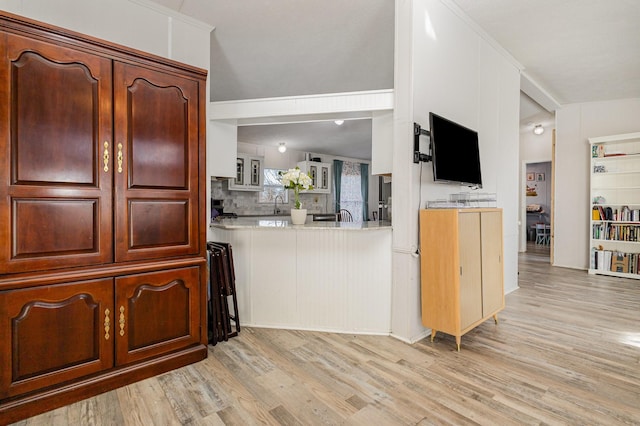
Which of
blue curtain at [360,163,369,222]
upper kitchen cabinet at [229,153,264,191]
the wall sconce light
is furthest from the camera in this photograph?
blue curtain at [360,163,369,222]

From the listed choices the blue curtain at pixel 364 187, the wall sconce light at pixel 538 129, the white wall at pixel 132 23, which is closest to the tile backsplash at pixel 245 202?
the blue curtain at pixel 364 187

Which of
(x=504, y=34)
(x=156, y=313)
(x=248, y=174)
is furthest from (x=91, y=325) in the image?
(x=248, y=174)

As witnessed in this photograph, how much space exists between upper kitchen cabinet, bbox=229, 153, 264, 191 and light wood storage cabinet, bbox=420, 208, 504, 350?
5007 mm

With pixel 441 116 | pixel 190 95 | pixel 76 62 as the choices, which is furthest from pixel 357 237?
pixel 76 62

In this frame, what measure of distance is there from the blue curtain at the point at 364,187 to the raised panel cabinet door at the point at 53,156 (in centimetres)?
878

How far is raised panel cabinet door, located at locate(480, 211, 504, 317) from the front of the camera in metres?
2.97

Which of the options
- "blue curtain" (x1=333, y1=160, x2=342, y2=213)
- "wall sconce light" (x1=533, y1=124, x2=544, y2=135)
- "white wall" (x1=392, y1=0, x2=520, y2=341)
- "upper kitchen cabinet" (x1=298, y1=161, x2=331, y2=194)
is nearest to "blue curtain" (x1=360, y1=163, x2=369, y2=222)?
"blue curtain" (x1=333, y1=160, x2=342, y2=213)

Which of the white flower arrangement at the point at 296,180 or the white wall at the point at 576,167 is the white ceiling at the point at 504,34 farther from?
the white flower arrangement at the point at 296,180

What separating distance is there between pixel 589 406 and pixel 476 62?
333 centimetres

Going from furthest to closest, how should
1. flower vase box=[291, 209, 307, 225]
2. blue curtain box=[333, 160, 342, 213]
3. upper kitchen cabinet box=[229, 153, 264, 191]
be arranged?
blue curtain box=[333, 160, 342, 213]
upper kitchen cabinet box=[229, 153, 264, 191]
flower vase box=[291, 209, 307, 225]

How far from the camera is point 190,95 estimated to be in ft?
7.85

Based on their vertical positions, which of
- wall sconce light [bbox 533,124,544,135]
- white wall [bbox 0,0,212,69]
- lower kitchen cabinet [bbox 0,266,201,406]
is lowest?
lower kitchen cabinet [bbox 0,266,201,406]

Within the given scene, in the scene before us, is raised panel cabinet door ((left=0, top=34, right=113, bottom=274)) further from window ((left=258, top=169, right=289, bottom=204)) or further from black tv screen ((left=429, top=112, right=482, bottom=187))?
window ((left=258, top=169, right=289, bottom=204))

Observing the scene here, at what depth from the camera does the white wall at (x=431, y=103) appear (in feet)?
9.25
